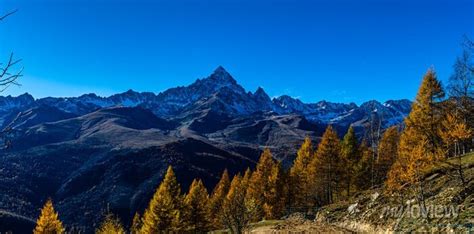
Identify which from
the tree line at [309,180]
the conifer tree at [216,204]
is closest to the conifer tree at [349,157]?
the tree line at [309,180]

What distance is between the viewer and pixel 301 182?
2635 inches

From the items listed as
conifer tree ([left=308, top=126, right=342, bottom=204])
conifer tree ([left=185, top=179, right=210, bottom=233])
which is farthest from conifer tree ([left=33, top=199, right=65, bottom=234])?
conifer tree ([left=308, top=126, right=342, bottom=204])

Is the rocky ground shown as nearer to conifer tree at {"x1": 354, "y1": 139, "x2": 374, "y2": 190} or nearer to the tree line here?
the tree line

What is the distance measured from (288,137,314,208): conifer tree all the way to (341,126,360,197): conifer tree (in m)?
6.23

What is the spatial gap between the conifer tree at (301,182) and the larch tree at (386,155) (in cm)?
1126

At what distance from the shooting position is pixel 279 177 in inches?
2554

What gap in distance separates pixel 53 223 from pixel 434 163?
48284mm

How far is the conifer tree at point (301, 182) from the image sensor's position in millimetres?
66312

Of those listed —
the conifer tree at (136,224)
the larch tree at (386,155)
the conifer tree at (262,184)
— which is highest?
the larch tree at (386,155)

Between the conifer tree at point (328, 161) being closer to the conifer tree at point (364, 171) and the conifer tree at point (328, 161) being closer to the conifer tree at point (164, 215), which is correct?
the conifer tree at point (364, 171)

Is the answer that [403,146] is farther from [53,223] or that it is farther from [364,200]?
[53,223]

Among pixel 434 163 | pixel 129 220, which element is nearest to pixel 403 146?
pixel 434 163

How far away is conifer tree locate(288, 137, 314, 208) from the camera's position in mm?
66312

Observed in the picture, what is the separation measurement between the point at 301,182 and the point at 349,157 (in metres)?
8.77
